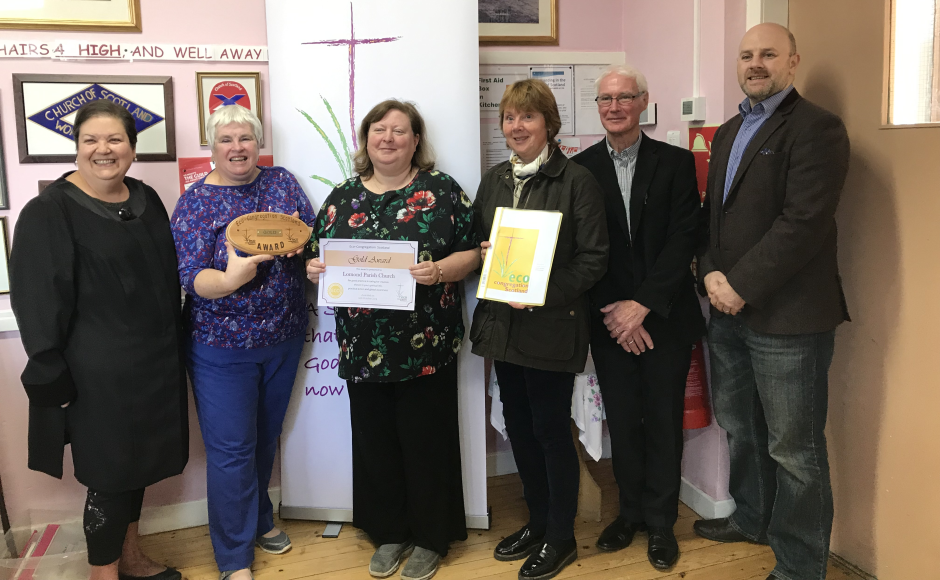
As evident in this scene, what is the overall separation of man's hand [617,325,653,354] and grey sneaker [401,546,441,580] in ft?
3.25

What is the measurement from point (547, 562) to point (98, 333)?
1607mm

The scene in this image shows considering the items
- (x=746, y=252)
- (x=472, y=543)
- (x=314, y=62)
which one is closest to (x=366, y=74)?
(x=314, y=62)

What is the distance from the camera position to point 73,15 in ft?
7.39

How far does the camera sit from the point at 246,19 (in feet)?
7.97

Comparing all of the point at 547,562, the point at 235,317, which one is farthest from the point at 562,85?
the point at 547,562

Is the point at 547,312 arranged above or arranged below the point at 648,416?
above

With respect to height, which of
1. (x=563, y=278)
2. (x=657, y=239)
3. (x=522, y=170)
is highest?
(x=522, y=170)

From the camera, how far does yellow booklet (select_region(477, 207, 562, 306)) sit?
1.88 metres

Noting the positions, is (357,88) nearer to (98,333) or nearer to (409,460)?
(98,333)

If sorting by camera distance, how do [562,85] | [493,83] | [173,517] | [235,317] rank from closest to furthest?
[235,317]
[173,517]
[493,83]
[562,85]

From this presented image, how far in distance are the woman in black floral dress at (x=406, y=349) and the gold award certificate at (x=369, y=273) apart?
0.17 feet

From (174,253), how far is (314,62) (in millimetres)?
847

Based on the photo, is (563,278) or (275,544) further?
(275,544)

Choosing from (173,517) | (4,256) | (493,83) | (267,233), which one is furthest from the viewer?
(493,83)
